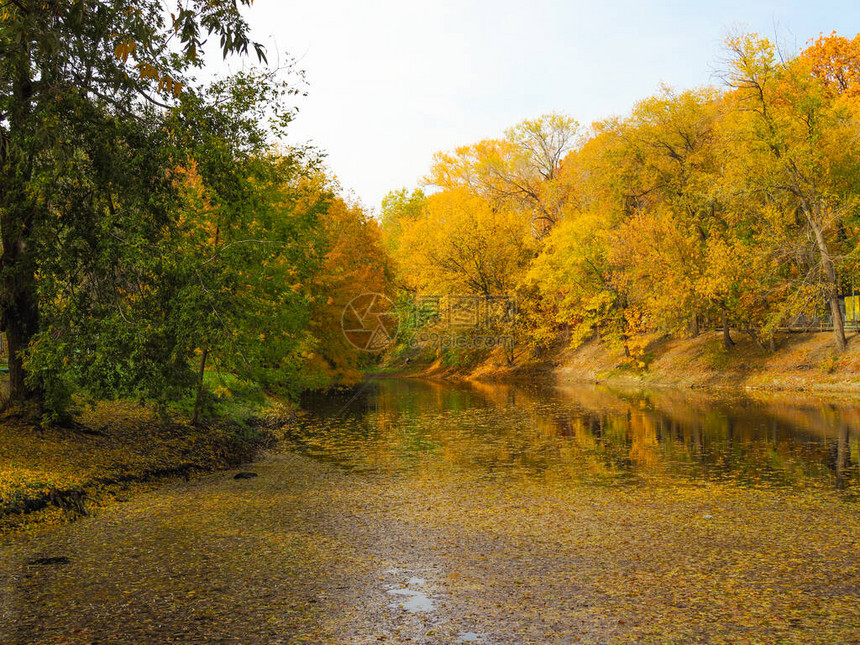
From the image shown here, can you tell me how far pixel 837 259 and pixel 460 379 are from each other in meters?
26.2

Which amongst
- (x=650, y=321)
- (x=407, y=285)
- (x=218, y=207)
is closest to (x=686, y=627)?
(x=218, y=207)

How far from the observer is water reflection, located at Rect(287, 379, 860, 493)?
13.9 metres

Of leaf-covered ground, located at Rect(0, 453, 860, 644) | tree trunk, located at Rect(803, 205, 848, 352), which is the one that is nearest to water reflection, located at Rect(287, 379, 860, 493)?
leaf-covered ground, located at Rect(0, 453, 860, 644)

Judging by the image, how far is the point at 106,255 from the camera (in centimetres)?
1127

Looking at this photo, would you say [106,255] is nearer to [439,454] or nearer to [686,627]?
[439,454]

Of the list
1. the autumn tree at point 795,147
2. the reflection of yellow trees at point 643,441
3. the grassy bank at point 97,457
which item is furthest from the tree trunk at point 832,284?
the grassy bank at point 97,457

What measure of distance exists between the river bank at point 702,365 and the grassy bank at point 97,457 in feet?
76.1

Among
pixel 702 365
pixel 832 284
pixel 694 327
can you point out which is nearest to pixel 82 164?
pixel 832 284

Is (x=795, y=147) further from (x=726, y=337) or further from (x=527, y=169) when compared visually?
(x=527, y=169)

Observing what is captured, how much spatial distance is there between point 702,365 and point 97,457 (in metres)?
30.1

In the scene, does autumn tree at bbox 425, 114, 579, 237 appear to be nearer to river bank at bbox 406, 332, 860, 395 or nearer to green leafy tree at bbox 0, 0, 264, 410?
river bank at bbox 406, 332, 860, 395

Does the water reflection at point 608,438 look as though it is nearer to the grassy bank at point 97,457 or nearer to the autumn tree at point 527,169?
the grassy bank at point 97,457

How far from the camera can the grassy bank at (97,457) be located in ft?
33.0

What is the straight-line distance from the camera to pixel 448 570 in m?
7.77
